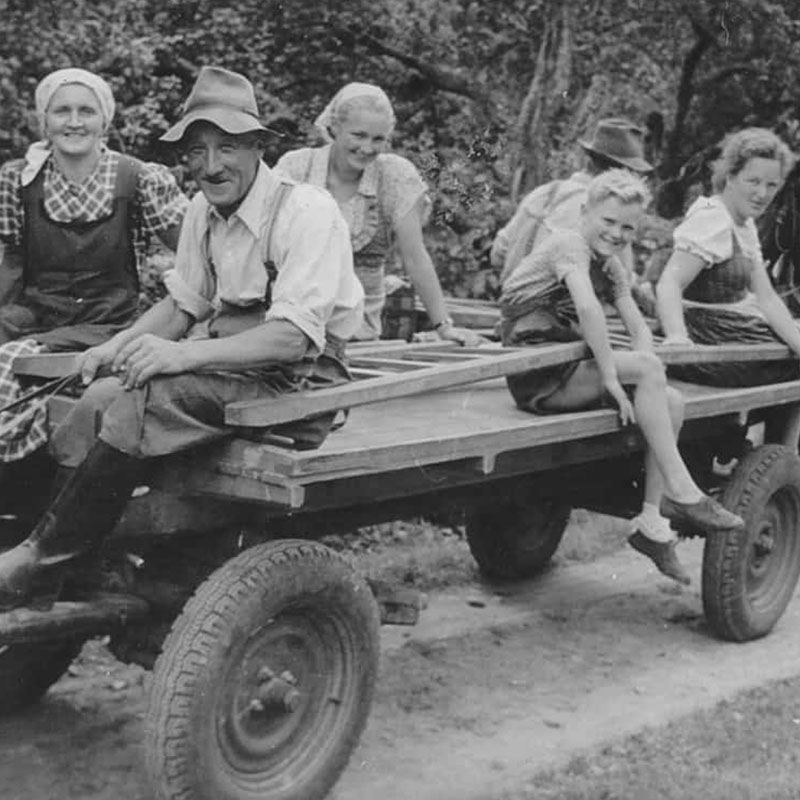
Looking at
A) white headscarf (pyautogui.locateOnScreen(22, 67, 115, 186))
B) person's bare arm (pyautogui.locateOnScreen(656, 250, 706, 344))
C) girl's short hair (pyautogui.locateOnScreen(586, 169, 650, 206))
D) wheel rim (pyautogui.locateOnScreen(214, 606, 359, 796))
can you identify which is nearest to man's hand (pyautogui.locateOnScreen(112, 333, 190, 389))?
wheel rim (pyautogui.locateOnScreen(214, 606, 359, 796))

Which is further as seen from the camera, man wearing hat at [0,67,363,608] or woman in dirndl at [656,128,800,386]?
woman in dirndl at [656,128,800,386]

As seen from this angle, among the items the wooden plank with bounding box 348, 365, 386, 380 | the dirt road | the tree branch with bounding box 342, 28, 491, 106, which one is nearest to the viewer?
the dirt road

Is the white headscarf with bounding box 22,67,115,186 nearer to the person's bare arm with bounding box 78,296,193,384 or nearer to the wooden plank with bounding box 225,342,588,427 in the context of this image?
the person's bare arm with bounding box 78,296,193,384

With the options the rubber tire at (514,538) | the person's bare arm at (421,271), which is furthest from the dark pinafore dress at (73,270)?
the rubber tire at (514,538)

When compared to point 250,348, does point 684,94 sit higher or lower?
higher

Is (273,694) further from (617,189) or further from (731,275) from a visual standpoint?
(731,275)

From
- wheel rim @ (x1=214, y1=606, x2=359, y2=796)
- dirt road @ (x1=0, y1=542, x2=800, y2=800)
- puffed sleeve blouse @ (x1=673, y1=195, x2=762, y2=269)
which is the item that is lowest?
dirt road @ (x1=0, y1=542, x2=800, y2=800)

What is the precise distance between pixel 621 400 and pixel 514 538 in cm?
182

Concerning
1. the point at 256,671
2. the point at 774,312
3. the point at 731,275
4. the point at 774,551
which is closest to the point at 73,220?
the point at 256,671

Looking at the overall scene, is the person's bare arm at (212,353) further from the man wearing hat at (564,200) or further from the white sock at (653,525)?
the white sock at (653,525)

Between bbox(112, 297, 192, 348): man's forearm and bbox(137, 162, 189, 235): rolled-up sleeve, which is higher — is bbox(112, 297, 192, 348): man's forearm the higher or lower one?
the lower one

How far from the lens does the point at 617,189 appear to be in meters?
5.50

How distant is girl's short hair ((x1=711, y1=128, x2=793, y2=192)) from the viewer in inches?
257

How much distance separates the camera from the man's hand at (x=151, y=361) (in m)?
4.04
